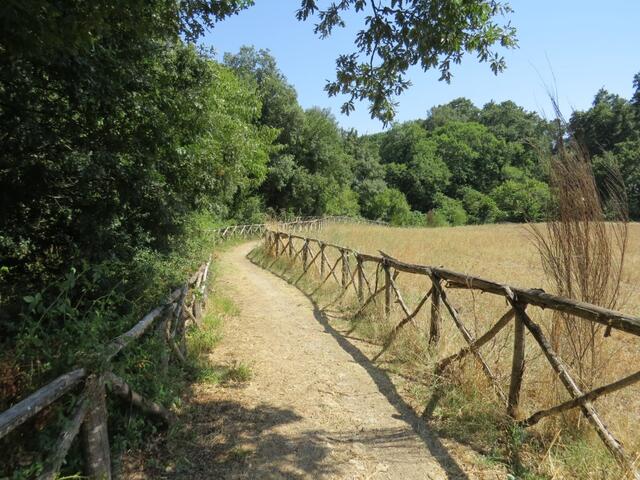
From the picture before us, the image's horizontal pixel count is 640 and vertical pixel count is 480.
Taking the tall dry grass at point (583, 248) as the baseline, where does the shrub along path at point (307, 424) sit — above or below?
below

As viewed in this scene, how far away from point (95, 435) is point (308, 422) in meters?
2.13

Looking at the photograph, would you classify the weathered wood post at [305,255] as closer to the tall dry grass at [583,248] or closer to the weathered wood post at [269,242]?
the weathered wood post at [269,242]

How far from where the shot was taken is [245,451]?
360 centimetres

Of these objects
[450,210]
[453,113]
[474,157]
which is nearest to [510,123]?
[453,113]

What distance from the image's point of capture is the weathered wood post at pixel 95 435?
8.54ft

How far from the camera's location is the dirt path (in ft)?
11.2

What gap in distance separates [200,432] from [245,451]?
0.56 m

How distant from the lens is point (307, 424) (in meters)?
4.15

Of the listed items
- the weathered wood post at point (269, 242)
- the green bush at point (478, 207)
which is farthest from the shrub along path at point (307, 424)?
the green bush at point (478, 207)

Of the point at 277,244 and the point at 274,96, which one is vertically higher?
the point at 274,96

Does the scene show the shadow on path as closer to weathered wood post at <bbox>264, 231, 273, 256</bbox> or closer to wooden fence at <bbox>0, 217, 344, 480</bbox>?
wooden fence at <bbox>0, 217, 344, 480</bbox>

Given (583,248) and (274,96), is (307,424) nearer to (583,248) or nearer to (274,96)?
(583,248)

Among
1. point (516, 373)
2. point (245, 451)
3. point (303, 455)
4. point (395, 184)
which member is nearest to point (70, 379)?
point (245, 451)

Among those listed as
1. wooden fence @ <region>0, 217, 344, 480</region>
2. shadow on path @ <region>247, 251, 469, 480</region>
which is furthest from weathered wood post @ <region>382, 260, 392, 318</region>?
wooden fence @ <region>0, 217, 344, 480</region>
